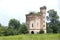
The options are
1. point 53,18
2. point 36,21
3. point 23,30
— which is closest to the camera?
point 23,30

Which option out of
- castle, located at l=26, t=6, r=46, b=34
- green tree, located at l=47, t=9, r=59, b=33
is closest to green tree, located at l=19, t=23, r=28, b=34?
castle, located at l=26, t=6, r=46, b=34

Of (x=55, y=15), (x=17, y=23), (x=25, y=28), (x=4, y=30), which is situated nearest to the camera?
(x=4, y=30)

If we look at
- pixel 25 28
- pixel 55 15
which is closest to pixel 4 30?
pixel 25 28

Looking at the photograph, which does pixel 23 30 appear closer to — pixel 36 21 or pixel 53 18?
pixel 36 21

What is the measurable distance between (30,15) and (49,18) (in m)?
10.2

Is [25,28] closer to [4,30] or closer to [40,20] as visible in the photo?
[40,20]

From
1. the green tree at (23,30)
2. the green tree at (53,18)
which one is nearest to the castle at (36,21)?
the green tree at (23,30)

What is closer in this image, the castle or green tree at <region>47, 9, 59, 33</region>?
the castle

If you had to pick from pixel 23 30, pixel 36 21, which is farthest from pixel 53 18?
pixel 23 30

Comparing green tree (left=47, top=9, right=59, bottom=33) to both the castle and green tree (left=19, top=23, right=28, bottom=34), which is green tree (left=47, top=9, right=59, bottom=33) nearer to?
the castle

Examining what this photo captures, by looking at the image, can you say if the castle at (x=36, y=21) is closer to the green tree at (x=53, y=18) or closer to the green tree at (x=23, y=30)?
the green tree at (x=23, y=30)

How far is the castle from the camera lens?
39.5m

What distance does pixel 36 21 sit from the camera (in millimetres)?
40094

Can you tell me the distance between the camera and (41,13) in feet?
130
